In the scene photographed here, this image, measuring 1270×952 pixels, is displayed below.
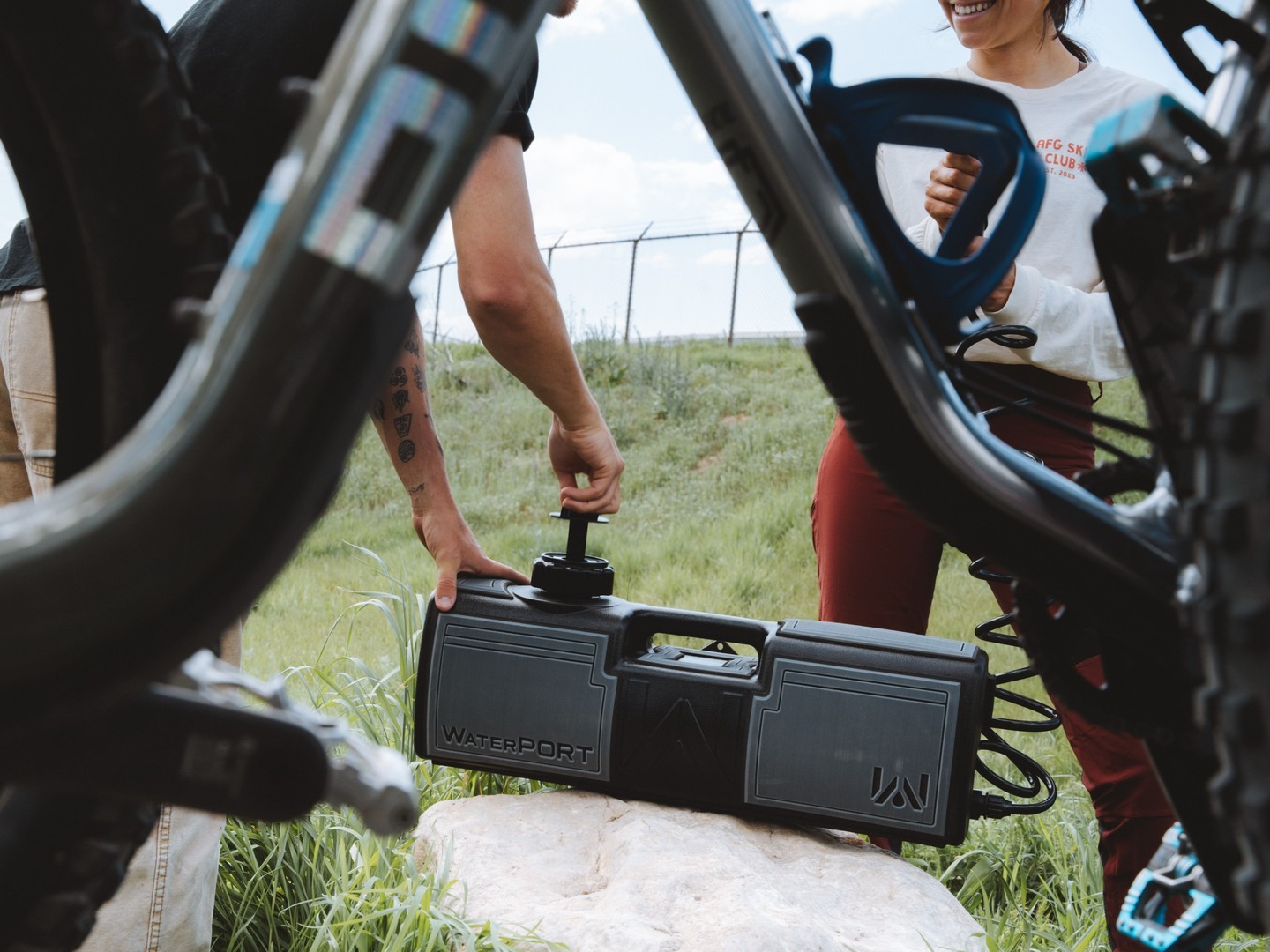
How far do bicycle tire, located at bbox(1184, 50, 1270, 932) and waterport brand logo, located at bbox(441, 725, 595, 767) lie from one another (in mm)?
1091

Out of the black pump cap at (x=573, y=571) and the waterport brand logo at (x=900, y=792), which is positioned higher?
the black pump cap at (x=573, y=571)

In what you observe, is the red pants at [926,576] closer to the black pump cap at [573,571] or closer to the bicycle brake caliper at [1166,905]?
the black pump cap at [573,571]

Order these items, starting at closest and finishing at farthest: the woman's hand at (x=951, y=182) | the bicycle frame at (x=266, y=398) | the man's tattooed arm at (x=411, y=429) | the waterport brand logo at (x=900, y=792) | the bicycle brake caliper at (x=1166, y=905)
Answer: the bicycle frame at (x=266, y=398), the bicycle brake caliper at (x=1166, y=905), the woman's hand at (x=951, y=182), the waterport brand logo at (x=900, y=792), the man's tattooed arm at (x=411, y=429)

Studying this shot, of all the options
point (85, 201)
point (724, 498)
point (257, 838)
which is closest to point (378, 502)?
point (724, 498)

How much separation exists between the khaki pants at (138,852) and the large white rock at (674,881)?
0.31 metres

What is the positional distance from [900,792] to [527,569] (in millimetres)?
3019

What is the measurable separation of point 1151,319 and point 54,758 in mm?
656

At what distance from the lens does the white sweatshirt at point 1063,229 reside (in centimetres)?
149

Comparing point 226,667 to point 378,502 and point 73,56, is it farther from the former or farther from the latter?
point 378,502

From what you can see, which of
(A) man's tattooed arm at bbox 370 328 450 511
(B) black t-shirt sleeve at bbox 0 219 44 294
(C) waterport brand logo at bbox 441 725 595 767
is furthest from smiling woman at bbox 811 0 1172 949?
(B) black t-shirt sleeve at bbox 0 219 44 294

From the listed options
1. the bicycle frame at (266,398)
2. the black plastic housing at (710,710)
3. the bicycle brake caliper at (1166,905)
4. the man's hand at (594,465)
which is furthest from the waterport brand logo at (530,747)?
the bicycle frame at (266,398)

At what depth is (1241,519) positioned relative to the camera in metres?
0.45

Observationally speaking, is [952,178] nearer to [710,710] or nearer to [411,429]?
[710,710]

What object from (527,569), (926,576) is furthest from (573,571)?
(527,569)
